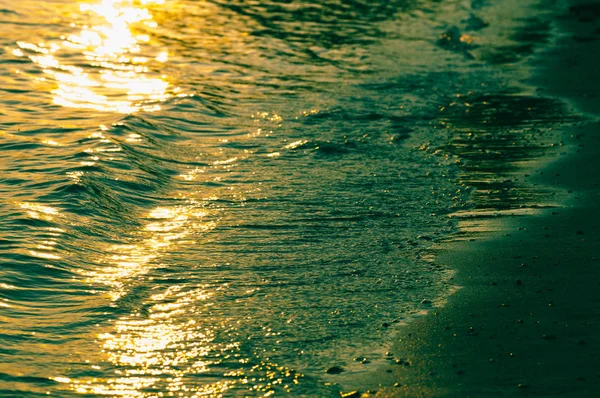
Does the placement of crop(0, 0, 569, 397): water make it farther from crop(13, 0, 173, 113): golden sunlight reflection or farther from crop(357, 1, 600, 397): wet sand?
crop(357, 1, 600, 397): wet sand

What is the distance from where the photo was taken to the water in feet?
17.0

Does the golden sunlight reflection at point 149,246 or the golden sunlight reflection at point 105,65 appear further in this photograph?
the golden sunlight reflection at point 105,65

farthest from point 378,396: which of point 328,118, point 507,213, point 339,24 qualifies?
point 339,24

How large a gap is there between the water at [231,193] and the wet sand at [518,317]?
23 centimetres

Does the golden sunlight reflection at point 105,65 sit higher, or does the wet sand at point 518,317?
the golden sunlight reflection at point 105,65

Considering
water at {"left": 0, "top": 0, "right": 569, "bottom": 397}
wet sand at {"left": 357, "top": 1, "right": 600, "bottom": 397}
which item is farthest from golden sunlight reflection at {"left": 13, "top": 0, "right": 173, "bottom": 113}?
wet sand at {"left": 357, "top": 1, "right": 600, "bottom": 397}

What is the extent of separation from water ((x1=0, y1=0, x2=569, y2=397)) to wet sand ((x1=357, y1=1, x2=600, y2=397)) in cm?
23

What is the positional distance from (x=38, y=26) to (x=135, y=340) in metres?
12.0

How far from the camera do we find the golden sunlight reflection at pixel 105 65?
11.4m

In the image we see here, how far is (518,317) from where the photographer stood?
5.59 m

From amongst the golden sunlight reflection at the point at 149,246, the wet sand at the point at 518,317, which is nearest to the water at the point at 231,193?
the golden sunlight reflection at the point at 149,246

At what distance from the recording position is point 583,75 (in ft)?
46.3

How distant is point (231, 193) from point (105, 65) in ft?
20.7

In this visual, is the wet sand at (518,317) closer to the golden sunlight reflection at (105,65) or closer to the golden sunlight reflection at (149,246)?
the golden sunlight reflection at (149,246)
